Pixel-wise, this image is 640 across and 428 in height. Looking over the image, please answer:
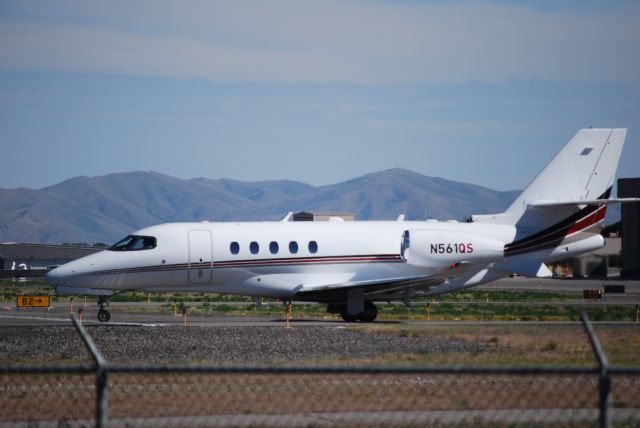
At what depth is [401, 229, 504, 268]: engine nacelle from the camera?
33.6m

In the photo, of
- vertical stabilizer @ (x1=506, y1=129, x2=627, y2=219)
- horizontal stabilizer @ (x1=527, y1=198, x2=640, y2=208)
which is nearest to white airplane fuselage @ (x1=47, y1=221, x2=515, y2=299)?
horizontal stabilizer @ (x1=527, y1=198, x2=640, y2=208)

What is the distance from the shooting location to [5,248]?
142500 millimetres

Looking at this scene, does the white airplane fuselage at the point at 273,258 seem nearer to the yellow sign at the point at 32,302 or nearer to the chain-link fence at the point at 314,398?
the yellow sign at the point at 32,302

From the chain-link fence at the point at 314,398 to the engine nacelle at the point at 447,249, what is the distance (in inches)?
611

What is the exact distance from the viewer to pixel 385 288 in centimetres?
3297

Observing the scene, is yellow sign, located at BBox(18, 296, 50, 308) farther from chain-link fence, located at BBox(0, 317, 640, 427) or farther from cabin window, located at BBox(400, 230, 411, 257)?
chain-link fence, located at BBox(0, 317, 640, 427)

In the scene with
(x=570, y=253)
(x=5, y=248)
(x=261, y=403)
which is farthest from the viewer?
(x=5, y=248)

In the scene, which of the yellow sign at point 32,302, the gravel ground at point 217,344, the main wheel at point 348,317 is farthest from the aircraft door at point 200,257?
the yellow sign at point 32,302

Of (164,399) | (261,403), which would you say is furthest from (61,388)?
(261,403)

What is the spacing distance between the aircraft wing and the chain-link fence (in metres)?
14.6

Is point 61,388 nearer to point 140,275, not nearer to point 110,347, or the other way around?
point 110,347

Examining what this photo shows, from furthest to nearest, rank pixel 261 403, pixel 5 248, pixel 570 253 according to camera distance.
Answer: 1. pixel 5 248
2. pixel 570 253
3. pixel 261 403

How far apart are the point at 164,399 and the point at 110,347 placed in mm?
9173

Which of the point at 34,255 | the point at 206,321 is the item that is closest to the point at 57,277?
the point at 206,321
